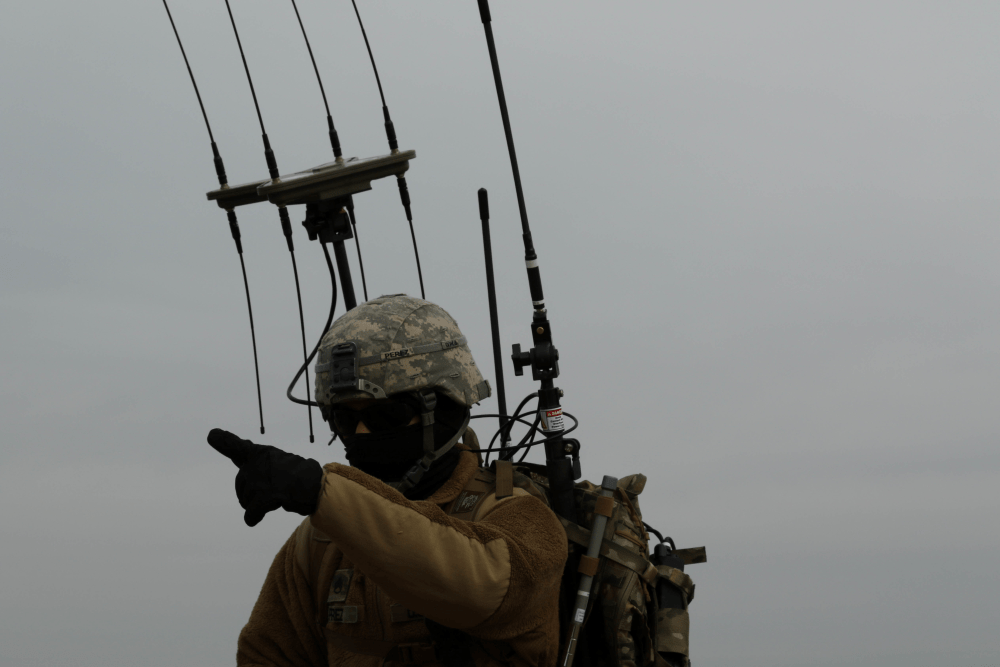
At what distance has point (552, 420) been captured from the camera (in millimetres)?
5094

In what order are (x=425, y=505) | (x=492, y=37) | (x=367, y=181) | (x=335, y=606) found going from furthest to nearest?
1. (x=367, y=181)
2. (x=492, y=37)
3. (x=335, y=606)
4. (x=425, y=505)

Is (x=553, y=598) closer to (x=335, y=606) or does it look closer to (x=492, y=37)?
(x=335, y=606)

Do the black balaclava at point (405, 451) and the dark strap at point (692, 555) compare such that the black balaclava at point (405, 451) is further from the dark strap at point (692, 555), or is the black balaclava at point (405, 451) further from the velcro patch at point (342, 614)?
the dark strap at point (692, 555)

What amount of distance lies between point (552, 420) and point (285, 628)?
165 centimetres

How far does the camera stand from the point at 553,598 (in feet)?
14.7

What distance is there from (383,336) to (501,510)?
0.94 m

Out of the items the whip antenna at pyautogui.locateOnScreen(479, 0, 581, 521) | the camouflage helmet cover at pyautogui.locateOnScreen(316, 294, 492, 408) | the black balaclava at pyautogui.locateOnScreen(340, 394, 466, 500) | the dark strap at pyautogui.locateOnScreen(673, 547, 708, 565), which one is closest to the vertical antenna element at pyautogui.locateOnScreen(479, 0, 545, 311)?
the whip antenna at pyautogui.locateOnScreen(479, 0, 581, 521)

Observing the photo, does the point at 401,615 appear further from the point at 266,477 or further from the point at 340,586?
the point at 266,477

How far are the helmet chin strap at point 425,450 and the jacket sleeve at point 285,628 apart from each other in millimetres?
792

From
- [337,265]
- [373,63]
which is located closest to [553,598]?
[337,265]

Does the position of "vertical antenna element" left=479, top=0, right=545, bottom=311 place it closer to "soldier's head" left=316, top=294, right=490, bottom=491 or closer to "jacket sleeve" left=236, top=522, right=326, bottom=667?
"soldier's head" left=316, top=294, right=490, bottom=491

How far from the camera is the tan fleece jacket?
3.77m

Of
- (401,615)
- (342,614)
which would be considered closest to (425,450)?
(401,615)

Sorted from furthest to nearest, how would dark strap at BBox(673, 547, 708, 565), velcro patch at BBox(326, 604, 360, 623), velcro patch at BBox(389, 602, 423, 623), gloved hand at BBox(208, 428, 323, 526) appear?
1. dark strap at BBox(673, 547, 708, 565)
2. velcro patch at BBox(326, 604, 360, 623)
3. velcro patch at BBox(389, 602, 423, 623)
4. gloved hand at BBox(208, 428, 323, 526)
